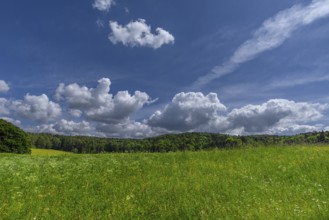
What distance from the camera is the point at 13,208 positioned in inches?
388

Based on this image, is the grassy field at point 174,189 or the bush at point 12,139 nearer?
the grassy field at point 174,189

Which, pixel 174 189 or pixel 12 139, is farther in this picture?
pixel 12 139

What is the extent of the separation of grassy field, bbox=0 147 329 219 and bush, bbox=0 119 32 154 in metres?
49.4

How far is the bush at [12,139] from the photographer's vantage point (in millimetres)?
61688

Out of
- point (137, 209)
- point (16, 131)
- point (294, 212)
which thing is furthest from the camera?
point (16, 131)

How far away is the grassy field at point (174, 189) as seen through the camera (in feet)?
29.6

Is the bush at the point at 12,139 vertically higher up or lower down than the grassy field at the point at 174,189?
higher up

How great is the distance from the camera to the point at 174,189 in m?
11.8

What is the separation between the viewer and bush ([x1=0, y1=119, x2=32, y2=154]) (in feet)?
202

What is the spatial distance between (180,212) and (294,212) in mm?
3248

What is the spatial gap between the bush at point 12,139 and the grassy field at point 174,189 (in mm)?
49424

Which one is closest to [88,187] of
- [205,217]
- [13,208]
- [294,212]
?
[13,208]

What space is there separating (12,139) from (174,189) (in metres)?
60.7

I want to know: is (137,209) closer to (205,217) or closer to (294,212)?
(205,217)
